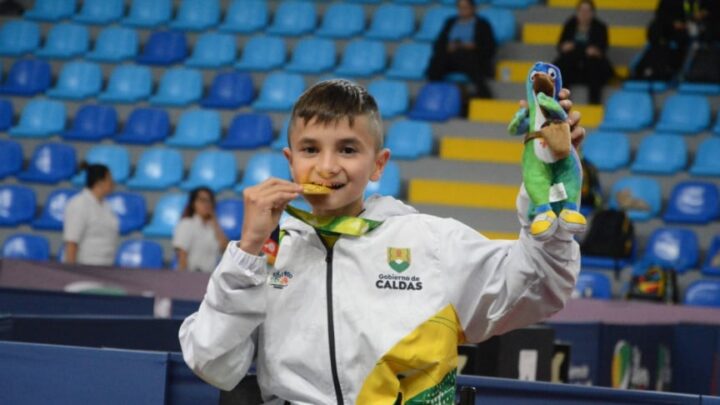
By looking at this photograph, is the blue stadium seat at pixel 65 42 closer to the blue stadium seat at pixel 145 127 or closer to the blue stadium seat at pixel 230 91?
the blue stadium seat at pixel 145 127

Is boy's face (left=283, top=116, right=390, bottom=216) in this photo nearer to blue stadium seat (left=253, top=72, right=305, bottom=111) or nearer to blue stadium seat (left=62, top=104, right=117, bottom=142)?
blue stadium seat (left=253, top=72, right=305, bottom=111)

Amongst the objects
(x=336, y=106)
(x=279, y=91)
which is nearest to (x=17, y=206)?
(x=279, y=91)

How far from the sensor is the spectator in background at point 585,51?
42.8 feet

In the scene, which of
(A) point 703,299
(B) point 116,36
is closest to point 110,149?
(B) point 116,36

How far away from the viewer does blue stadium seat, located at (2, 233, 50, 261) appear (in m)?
13.2

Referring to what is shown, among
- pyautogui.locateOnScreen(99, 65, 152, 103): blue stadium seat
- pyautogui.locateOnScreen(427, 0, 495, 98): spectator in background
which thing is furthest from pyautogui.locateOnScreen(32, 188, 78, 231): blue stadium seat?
pyautogui.locateOnScreen(427, 0, 495, 98): spectator in background

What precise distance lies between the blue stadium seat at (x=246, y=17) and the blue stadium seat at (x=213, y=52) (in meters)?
0.27

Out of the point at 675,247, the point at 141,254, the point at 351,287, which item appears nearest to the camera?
the point at 351,287

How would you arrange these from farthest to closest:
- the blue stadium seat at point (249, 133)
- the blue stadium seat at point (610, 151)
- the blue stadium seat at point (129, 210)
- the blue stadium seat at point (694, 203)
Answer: the blue stadium seat at point (249, 133) → the blue stadium seat at point (129, 210) → the blue stadium seat at point (610, 151) → the blue stadium seat at point (694, 203)

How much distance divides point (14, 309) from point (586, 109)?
24.8 ft

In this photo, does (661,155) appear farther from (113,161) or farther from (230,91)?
(113,161)

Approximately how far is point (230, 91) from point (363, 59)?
60.3 inches

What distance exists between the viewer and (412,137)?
13234 millimetres

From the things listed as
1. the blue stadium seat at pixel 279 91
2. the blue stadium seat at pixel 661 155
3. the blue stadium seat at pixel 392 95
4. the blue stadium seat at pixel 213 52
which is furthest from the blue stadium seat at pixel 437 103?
the blue stadium seat at pixel 213 52
